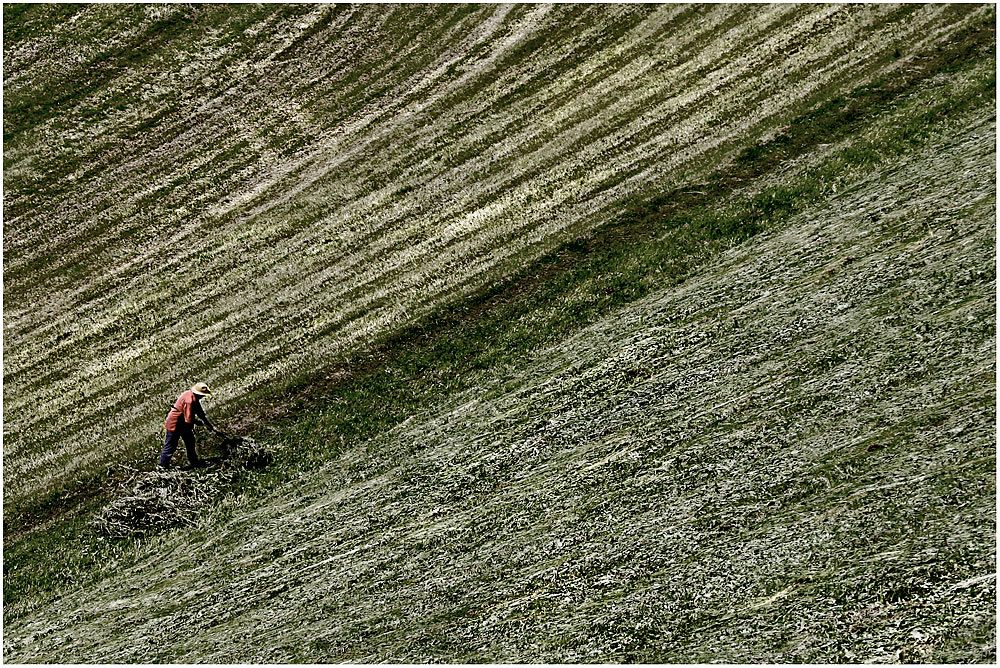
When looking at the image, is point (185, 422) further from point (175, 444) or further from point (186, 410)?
point (175, 444)

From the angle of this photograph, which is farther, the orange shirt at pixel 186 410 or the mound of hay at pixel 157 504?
the orange shirt at pixel 186 410

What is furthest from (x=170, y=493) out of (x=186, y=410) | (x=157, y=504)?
(x=186, y=410)

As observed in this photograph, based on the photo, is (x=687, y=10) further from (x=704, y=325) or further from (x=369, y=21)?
(x=704, y=325)

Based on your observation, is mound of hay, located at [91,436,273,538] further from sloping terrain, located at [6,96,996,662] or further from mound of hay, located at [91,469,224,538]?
sloping terrain, located at [6,96,996,662]

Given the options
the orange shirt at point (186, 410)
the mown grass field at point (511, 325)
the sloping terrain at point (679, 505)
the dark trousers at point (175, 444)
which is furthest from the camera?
the dark trousers at point (175, 444)

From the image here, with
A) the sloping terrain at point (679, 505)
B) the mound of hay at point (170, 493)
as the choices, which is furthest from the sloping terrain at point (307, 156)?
the sloping terrain at point (679, 505)

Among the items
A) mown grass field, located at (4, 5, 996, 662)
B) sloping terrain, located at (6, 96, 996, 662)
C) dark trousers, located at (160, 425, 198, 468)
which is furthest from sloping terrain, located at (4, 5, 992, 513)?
sloping terrain, located at (6, 96, 996, 662)

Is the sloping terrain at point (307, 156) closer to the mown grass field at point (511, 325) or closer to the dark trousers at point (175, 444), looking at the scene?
the mown grass field at point (511, 325)
